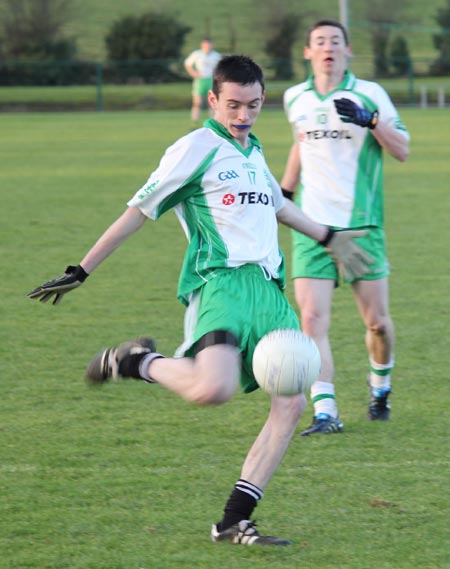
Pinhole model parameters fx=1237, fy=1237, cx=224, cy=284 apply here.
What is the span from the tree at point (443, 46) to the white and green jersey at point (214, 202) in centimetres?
5234

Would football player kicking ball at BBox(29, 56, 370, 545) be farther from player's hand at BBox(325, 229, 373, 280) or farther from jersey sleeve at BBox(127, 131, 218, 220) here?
player's hand at BBox(325, 229, 373, 280)

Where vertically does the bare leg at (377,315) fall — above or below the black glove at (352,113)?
below

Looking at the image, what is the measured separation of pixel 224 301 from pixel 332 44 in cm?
219

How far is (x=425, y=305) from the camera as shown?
392 inches

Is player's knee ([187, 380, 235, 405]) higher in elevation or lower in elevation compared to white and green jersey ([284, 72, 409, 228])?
lower

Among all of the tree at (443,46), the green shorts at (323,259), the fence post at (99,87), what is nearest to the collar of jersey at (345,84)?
the green shorts at (323,259)

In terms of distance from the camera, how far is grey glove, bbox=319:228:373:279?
17.6 feet

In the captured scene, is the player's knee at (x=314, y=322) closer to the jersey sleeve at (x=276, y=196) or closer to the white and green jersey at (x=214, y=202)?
the jersey sleeve at (x=276, y=196)

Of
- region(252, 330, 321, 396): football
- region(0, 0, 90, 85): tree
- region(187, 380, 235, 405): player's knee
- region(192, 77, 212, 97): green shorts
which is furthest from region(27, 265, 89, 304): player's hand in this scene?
region(0, 0, 90, 85): tree

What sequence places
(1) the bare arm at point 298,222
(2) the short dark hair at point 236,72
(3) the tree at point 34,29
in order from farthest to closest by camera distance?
(3) the tree at point 34,29
(1) the bare arm at point 298,222
(2) the short dark hair at point 236,72

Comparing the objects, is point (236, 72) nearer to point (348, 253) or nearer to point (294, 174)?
point (348, 253)

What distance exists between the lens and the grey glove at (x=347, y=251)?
538cm

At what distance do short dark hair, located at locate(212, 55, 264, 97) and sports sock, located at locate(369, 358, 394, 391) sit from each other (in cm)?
236

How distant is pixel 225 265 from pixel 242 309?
0.20 meters
